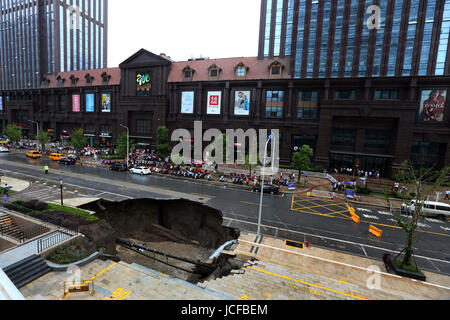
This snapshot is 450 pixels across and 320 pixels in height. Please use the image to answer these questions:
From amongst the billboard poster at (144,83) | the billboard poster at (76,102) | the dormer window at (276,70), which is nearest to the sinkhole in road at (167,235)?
the dormer window at (276,70)

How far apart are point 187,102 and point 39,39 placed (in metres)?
68.7

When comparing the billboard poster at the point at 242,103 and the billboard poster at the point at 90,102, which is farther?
the billboard poster at the point at 90,102

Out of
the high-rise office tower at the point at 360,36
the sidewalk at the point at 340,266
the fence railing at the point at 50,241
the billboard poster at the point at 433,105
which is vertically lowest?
the sidewalk at the point at 340,266

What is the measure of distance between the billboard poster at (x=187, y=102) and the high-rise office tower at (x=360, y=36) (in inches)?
832

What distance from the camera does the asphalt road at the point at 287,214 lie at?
59.4 feet

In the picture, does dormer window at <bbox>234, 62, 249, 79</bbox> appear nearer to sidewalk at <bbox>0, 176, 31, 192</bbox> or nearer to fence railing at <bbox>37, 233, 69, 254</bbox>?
sidewalk at <bbox>0, 176, 31, 192</bbox>

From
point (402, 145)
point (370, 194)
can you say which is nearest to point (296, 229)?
point (370, 194)

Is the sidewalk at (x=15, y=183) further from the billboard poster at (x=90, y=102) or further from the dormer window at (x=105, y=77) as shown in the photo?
the dormer window at (x=105, y=77)

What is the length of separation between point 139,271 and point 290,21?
52507 millimetres

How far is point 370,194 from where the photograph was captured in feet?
108

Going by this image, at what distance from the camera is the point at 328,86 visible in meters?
43.4

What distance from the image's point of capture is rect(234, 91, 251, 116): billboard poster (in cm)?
4934
